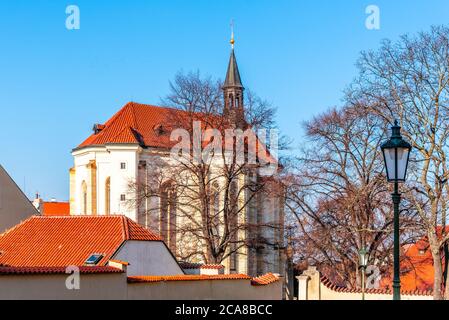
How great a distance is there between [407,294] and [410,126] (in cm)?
577

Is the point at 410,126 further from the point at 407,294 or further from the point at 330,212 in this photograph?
the point at 330,212

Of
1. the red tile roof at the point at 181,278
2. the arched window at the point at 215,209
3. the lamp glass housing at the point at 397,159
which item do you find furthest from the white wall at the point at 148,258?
the lamp glass housing at the point at 397,159

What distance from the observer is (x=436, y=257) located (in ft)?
97.3

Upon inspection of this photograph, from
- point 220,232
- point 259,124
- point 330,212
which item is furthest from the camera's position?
point 220,232

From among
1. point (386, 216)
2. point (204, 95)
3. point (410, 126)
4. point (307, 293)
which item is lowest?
point (307, 293)

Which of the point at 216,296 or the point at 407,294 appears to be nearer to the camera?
the point at 216,296

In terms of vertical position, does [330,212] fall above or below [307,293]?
above

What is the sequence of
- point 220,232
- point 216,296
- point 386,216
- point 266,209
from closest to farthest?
point 216,296 → point 386,216 → point 220,232 → point 266,209

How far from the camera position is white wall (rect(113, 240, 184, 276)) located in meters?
29.9

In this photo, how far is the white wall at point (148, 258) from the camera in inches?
1177

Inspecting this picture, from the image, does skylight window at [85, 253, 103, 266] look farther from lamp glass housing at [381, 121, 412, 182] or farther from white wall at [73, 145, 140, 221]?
white wall at [73, 145, 140, 221]

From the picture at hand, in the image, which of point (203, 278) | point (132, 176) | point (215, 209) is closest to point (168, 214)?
point (132, 176)

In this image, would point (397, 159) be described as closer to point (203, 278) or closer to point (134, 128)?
point (203, 278)

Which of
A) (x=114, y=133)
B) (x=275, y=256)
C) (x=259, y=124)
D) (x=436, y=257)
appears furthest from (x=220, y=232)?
(x=436, y=257)
